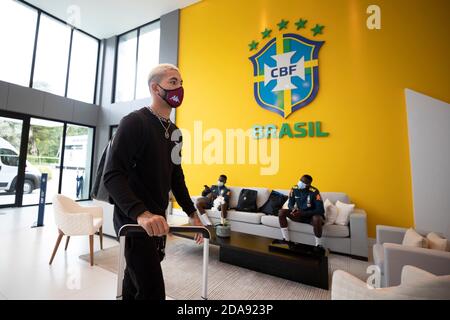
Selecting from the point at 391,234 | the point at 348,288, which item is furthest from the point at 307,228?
the point at 348,288

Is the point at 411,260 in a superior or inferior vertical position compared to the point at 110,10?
inferior

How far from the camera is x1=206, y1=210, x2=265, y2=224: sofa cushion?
3.65m

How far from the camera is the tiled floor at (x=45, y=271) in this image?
1.93 m

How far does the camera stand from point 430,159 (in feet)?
9.99

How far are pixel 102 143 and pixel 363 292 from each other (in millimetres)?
7605

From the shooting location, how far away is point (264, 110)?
4418mm

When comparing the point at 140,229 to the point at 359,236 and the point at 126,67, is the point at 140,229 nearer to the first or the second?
the point at 359,236

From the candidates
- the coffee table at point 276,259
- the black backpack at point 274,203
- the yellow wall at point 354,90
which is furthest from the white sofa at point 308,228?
the coffee table at point 276,259

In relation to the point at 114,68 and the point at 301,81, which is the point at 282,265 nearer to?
the point at 301,81

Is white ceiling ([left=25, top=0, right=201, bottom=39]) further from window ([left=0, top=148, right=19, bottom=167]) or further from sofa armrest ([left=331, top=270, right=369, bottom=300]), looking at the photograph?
sofa armrest ([left=331, top=270, right=369, bottom=300])

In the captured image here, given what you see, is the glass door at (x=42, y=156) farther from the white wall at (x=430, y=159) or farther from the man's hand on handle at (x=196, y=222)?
the white wall at (x=430, y=159)

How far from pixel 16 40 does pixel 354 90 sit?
304 inches

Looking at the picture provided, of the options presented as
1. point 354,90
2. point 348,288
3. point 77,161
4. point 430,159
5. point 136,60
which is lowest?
point 348,288

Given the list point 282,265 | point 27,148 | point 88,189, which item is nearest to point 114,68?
point 27,148
